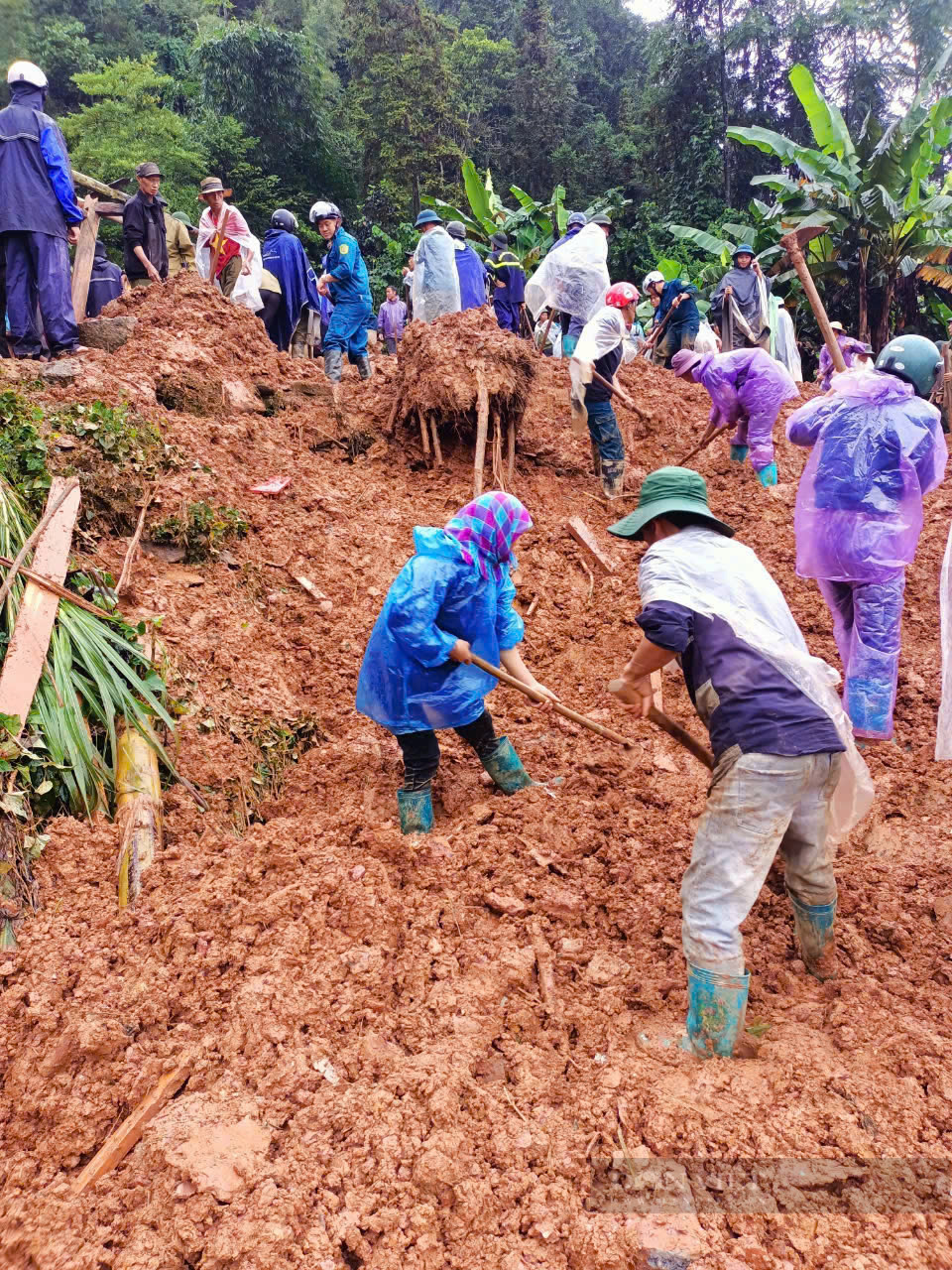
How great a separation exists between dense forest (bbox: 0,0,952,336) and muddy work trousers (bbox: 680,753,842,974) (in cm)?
1563

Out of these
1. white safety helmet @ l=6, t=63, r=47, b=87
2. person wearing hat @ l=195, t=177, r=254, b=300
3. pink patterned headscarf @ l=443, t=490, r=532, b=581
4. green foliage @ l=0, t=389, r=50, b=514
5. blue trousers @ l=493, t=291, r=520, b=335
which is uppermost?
white safety helmet @ l=6, t=63, r=47, b=87

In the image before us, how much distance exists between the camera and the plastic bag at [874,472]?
3.89m

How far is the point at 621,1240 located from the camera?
6.14 feet

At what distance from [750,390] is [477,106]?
78.4ft

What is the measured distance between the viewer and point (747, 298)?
989cm

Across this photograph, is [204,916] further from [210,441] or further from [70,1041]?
[210,441]

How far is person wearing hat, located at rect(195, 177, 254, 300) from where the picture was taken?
7.76 meters

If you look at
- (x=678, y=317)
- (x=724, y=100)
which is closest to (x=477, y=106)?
(x=724, y=100)

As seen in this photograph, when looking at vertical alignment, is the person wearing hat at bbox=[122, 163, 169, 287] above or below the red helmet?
above

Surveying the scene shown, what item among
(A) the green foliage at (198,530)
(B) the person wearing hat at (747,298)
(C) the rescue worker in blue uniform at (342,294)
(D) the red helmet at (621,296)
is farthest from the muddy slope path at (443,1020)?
(B) the person wearing hat at (747,298)

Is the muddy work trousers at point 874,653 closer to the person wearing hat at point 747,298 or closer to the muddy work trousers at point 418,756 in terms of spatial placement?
the muddy work trousers at point 418,756

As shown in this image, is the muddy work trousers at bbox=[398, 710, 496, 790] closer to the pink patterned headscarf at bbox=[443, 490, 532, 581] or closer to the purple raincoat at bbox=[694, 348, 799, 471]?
the pink patterned headscarf at bbox=[443, 490, 532, 581]

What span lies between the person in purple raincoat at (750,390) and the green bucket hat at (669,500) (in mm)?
4374

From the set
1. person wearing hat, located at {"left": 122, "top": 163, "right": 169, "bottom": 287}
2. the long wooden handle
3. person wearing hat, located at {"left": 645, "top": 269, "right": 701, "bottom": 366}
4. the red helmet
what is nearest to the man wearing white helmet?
person wearing hat, located at {"left": 122, "top": 163, "right": 169, "bottom": 287}
